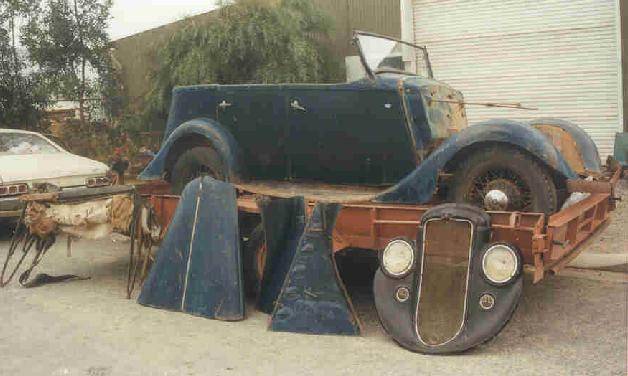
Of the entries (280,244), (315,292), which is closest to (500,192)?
(315,292)

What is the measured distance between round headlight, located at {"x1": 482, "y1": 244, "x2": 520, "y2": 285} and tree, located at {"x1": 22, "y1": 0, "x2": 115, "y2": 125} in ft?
37.5

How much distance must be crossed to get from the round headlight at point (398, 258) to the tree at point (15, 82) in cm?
1102

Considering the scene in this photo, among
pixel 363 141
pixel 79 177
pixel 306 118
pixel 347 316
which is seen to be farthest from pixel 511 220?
pixel 79 177

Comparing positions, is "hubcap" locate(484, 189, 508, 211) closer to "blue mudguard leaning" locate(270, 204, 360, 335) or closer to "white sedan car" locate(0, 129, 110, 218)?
"blue mudguard leaning" locate(270, 204, 360, 335)

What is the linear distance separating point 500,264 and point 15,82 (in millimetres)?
12267

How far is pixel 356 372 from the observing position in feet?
13.3

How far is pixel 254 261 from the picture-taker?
575cm

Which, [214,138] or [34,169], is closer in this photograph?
[214,138]

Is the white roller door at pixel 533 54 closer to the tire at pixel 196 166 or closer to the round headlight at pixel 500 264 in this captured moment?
the tire at pixel 196 166

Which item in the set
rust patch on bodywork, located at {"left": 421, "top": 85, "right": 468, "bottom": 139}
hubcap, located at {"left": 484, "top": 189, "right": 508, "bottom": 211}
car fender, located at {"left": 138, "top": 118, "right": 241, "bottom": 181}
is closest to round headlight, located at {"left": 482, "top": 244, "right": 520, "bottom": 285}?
hubcap, located at {"left": 484, "top": 189, "right": 508, "bottom": 211}

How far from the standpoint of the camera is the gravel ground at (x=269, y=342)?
414 cm

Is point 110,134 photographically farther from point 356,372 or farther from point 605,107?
point 356,372

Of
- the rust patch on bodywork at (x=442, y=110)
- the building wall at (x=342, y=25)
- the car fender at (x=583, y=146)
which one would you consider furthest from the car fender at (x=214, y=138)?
the building wall at (x=342, y=25)

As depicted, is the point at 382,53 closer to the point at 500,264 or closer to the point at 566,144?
the point at 566,144
